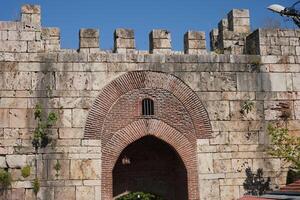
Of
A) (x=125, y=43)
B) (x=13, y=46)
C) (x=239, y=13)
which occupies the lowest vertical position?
(x=13, y=46)

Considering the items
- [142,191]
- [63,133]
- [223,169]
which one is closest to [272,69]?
[223,169]

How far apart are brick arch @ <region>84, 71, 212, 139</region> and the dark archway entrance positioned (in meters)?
1.06

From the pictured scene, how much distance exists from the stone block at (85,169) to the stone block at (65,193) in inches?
11.2

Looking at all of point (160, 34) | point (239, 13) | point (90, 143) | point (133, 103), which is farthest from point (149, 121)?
point (239, 13)

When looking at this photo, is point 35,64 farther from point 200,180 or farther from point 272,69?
point 272,69

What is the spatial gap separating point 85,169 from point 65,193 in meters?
0.67

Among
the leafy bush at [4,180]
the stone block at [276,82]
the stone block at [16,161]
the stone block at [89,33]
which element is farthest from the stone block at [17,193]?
the stone block at [276,82]

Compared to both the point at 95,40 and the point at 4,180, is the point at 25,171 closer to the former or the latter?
the point at 4,180

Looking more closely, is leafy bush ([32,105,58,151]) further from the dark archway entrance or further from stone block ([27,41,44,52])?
the dark archway entrance

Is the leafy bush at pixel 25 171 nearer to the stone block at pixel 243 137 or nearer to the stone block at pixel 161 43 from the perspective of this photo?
the stone block at pixel 161 43

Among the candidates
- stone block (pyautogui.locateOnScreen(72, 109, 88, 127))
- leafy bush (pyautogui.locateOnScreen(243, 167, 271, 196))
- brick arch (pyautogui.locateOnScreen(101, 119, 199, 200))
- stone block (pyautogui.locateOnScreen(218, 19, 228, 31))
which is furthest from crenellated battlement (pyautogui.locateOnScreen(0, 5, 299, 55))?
leafy bush (pyautogui.locateOnScreen(243, 167, 271, 196))

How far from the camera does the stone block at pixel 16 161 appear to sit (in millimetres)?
10859

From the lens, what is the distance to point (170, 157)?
41.6 ft

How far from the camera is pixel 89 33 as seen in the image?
11.7 metres
